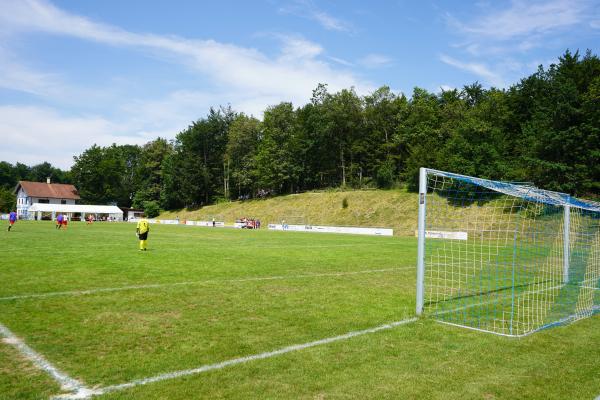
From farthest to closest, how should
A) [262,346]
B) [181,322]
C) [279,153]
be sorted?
[279,153] < [181,322] < [262,346]

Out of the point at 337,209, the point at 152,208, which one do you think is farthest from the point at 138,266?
the point at 152,208

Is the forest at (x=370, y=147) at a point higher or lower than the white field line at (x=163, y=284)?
higher

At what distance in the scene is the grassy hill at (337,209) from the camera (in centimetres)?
5425

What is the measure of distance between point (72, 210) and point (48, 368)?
83164mm

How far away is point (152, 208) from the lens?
9588 centimetres

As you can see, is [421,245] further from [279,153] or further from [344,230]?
[279,153]

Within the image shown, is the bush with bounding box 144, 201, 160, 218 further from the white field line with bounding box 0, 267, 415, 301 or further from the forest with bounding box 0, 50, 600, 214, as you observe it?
the white field line with bounding box 0, 267, 415, 301

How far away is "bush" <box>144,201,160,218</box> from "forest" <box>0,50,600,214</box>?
32 cm

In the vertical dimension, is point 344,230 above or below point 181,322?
above

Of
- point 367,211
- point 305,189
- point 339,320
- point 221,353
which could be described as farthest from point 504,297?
point 305,189

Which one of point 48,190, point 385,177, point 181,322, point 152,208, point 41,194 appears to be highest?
point 385,177

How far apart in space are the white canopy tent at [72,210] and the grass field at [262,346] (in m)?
74.4

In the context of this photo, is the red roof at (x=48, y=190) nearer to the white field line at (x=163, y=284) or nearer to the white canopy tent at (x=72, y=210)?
the white canopy tent at (x=72, y=210)

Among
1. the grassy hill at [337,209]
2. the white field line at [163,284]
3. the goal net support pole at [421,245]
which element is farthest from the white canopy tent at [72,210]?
the goal net support pole at [421,245]
